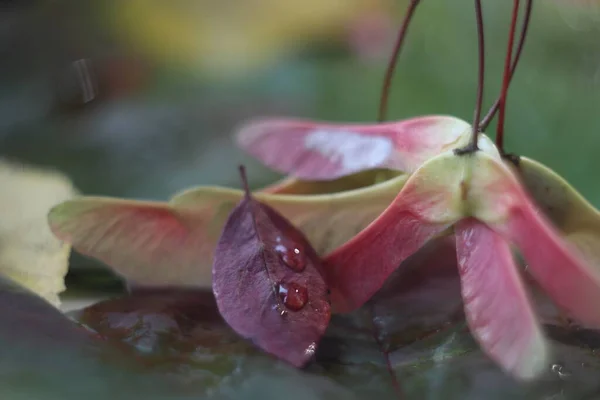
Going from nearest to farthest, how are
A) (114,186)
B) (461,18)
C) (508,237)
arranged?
(508,237)
(114,186)
(461,18)

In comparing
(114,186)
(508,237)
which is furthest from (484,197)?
(114,186)

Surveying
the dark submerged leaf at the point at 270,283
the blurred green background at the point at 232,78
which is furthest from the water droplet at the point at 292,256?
the blurred green background at the point at 232,78

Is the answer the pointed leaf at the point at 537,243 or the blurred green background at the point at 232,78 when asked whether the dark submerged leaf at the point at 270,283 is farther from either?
the blurred green background at the point at 232,78

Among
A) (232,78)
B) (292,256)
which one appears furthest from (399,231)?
(232,78)

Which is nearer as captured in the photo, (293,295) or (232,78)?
(293,295)

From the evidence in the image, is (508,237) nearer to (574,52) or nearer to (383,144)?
(383,144)

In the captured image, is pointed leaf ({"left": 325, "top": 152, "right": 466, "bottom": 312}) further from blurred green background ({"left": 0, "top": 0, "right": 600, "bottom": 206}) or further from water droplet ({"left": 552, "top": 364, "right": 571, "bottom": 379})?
blurred green background ({"left": 0, "top": 0, "right": 600, "bottom": 206})

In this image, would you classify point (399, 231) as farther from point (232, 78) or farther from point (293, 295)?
point (232, 78)
